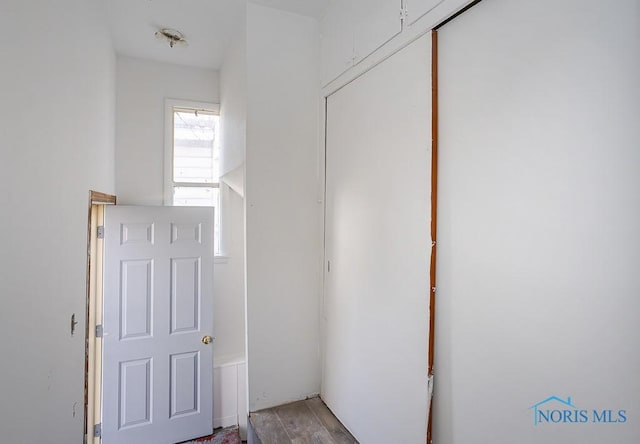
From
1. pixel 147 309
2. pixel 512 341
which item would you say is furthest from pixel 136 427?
pixel 512 341

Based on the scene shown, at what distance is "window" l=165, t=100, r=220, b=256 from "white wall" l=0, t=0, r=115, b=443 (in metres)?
1.17

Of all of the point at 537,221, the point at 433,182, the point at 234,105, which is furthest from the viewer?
the point at 234,105

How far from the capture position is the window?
288 centimetres

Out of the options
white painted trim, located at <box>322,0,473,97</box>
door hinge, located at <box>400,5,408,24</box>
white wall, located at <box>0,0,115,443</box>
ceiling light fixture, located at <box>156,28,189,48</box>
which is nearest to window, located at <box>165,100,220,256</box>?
ceiling light fixture, located at <box>156,28,189,48</box>

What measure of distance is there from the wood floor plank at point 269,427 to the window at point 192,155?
1518 millimetres

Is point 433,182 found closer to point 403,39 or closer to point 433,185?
point 433,185

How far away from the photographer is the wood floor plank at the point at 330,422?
1653mm

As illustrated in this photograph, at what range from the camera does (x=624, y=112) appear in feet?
2.32

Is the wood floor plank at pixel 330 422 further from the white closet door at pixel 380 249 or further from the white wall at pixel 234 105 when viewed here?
the white wall at pixel 234 105

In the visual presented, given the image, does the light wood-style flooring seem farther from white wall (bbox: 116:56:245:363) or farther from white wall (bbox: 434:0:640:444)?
white wall (bbox: 116:56:245:363)

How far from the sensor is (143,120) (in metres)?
2.78

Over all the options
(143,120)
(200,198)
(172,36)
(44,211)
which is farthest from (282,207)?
(143,120)

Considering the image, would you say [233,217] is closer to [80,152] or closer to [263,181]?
[263,181]

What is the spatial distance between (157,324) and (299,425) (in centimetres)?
138
